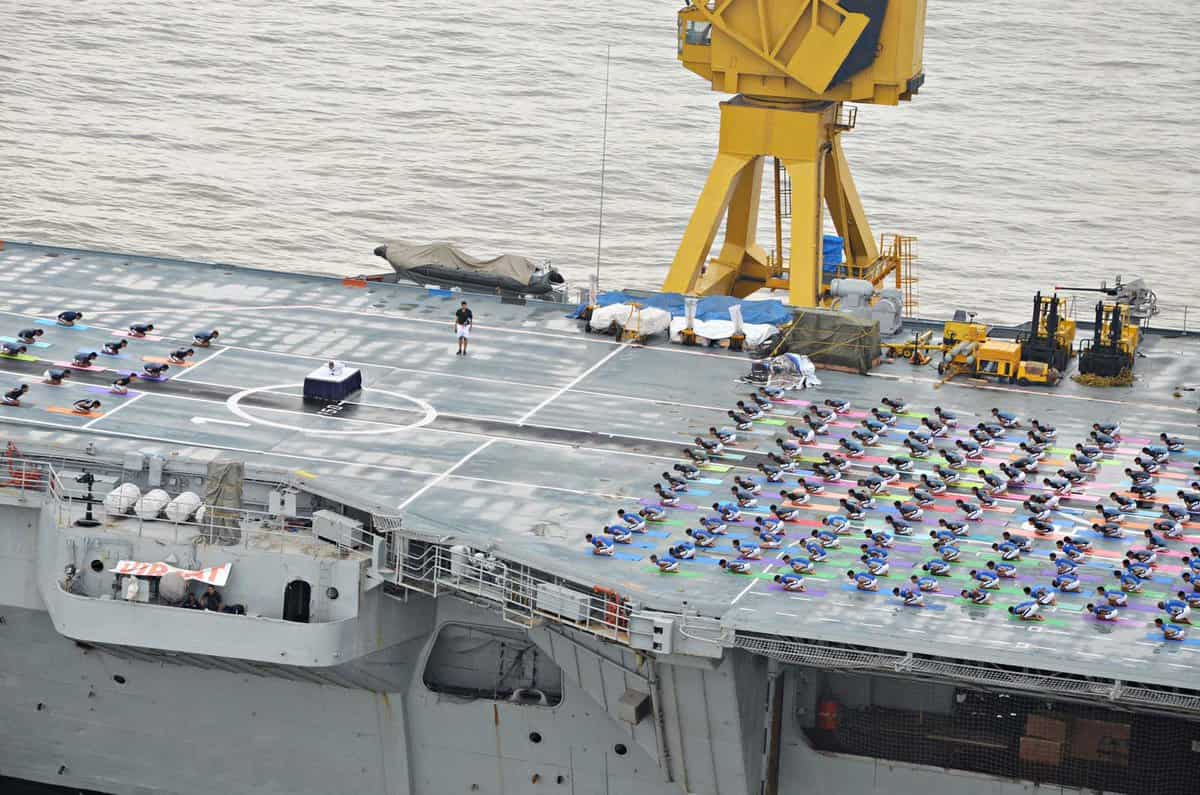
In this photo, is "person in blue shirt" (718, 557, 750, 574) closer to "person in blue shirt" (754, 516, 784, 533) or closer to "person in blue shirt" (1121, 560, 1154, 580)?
"person in blue shirt" (754, 516, 784, 533)

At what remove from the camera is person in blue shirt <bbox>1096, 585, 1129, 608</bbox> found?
44.2m

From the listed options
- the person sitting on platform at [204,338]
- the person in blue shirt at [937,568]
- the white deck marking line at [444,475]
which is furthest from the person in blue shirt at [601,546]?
the person sitting on platform at [204,338]

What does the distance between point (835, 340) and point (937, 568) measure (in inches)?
614

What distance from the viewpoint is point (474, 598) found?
147 feet

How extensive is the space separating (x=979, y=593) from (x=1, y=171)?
5899 centimetres

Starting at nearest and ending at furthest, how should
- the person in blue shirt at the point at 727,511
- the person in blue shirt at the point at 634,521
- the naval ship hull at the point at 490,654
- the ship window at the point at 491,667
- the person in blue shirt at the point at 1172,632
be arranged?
the person in blue shirt at the point at 1172,632
the naval ship hull at the point at 490,654
the ship window at the point at 491,667
the person in blue shirt at the point at 634,521
the person in blue shirt at the point at 727,511

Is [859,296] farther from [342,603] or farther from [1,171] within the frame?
[1,171]

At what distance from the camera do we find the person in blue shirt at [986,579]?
44969 millimetres

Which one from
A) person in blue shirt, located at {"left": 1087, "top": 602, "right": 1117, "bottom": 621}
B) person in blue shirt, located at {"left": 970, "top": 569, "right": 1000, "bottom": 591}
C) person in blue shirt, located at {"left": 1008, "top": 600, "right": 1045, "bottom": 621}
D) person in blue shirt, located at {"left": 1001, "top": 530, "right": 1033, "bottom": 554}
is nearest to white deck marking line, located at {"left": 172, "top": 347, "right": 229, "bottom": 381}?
person in blue shirt, located at {"left": 1001, "top": 530, "right": 1033, "bottom": 554}

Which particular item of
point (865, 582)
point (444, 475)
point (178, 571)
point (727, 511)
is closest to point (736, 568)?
point (865, 582)

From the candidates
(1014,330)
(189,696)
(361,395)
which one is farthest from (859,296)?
(189,696)

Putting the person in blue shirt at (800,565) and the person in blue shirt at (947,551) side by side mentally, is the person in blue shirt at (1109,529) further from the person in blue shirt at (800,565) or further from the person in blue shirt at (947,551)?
the person in blue shirt at (800,565)

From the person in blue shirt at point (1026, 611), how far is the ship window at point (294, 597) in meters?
14.2

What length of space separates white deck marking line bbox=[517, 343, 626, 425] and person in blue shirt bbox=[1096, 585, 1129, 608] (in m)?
16.2
